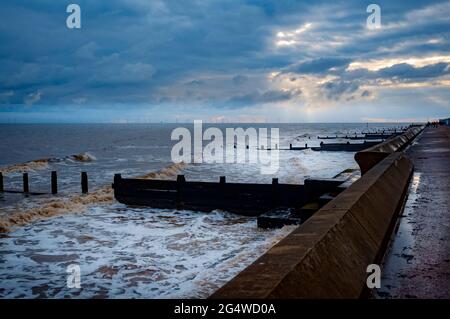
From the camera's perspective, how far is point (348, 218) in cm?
436

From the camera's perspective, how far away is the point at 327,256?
332cm

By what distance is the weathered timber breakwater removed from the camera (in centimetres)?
266

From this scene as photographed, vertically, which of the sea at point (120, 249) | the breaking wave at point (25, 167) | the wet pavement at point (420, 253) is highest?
the wet pavement at point (420, 253)

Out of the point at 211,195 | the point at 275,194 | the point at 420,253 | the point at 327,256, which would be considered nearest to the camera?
the point at 327,256

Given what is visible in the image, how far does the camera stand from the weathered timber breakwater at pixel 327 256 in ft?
8.71

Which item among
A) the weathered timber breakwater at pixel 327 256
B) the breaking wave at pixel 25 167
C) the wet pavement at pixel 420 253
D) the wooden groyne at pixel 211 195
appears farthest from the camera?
the breaking wave at pixel 25 167

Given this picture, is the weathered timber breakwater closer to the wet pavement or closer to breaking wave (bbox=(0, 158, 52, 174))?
the wet pavement
